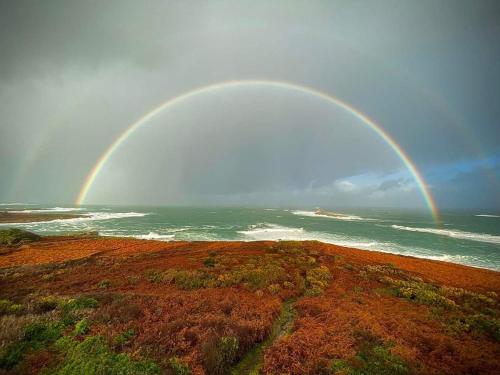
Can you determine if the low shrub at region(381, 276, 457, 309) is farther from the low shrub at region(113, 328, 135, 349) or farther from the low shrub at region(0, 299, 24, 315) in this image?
the low shrub at region(0, 299, 24, 315)

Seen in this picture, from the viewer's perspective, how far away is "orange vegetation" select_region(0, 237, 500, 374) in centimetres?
600

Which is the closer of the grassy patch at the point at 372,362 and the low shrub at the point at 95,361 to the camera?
the low shrub at the point at 95,361

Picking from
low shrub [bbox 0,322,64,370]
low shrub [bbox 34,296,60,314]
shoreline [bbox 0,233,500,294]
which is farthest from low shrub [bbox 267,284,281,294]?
shoreline [bbox 0,233,500,294]

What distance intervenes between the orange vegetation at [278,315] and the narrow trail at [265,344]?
125 mm

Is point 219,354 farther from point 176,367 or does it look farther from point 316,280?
point 316,280

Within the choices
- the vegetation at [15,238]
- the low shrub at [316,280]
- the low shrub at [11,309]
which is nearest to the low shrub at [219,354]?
the low shrub at [316,280]

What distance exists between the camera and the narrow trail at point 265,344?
6.07m

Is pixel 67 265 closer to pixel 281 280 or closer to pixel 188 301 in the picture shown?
pixel 188 301

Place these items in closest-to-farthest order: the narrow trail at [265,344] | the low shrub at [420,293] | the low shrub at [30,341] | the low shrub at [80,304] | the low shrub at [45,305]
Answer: the low shrub at [30,341] < the narrow trail at [265,344] < the low shrub at [45,305] < the low shrub at [80,304] < the low shrub at [420,293]

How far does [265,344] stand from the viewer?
732 centimetres

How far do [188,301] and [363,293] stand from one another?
9359 mm

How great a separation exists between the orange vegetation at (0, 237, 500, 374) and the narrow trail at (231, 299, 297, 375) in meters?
0.12

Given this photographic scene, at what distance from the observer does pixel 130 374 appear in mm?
4957

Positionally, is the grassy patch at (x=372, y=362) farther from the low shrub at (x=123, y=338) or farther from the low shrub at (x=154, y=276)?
the low shrub at (x=154, y=276)
